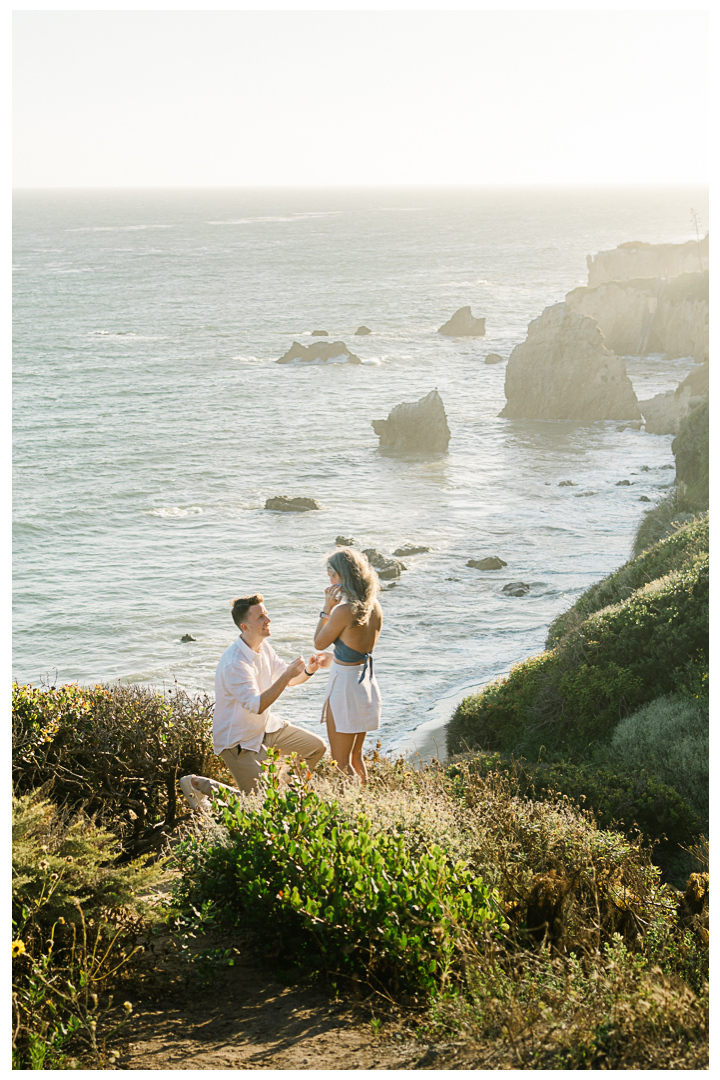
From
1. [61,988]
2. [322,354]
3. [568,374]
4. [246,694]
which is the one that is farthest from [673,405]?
[61,988]

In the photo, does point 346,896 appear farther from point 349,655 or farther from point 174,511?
point 174,511

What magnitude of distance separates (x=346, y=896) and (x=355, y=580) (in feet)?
8.94

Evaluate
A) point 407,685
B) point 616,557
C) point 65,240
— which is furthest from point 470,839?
point 65,240

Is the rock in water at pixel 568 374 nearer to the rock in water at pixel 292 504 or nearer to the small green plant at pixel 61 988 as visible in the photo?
the rock in water at pixel 292 504

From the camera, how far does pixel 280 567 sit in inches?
1180

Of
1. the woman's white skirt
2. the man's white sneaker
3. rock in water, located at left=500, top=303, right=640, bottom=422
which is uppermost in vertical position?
rock in water, located at left=500, top=303, right=640, bottom=422

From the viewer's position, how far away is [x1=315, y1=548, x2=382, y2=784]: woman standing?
654 centimetres

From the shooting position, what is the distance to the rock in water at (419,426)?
45.7 metres

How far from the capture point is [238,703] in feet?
21.1

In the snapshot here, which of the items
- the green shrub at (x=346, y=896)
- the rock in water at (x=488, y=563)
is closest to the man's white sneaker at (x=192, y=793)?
the green shrub at (x=346, y=896)

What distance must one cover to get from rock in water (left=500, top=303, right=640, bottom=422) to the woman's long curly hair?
47435 millimetres

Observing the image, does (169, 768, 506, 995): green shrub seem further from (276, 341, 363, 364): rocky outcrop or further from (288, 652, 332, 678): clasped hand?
(276, 341, 363, 364): rocky outcrop

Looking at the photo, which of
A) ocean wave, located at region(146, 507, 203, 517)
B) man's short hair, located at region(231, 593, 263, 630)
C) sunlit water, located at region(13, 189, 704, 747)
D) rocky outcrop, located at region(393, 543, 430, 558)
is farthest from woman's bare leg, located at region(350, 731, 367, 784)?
ocean wave, located at region(146, 507, 203, 517)

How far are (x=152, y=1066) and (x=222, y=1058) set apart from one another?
0.32 m
